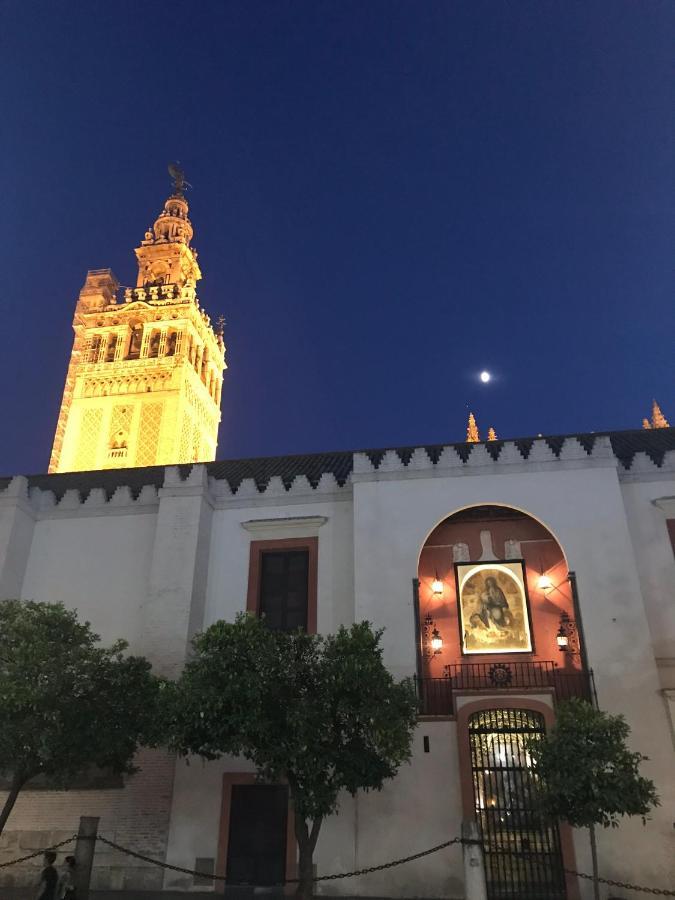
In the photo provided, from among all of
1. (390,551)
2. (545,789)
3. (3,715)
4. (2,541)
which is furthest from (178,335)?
(545,789)

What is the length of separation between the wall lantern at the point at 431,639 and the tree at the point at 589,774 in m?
4.02

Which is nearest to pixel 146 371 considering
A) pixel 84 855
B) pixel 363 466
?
pixel 363 466

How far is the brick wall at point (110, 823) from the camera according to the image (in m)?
14.9

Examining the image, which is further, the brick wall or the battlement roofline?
the battlement roofline

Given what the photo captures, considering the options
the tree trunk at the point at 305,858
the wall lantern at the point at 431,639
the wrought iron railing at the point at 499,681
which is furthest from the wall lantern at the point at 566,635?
the tree trunk at the point at 305,858

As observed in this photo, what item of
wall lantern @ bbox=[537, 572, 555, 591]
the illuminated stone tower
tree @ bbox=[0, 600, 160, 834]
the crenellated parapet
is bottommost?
tree @ bbox=[0, 600, 160, 834]

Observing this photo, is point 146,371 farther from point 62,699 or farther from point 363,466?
point 62,699

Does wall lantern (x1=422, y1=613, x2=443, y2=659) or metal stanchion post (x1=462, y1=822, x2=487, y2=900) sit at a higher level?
wall lantern (x1=422, y1=613, x2=443, y2=659)

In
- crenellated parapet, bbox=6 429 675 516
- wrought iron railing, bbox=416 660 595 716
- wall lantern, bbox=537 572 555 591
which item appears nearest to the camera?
wrought iron railing, bbox=416 660 595 716

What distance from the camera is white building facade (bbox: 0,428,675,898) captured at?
14.4 meters

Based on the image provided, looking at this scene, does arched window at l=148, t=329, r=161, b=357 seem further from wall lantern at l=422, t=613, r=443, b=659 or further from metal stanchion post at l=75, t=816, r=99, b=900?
metal stanchion post at l=75, t=816, r=99, b=900

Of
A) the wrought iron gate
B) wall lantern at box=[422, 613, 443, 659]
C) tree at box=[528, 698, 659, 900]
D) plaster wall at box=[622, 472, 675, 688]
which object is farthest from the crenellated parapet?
tree at box=[528, 698, 659, 900]

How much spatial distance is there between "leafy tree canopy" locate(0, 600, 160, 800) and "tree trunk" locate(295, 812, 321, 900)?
3335 millimetres

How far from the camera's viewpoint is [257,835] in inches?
594
